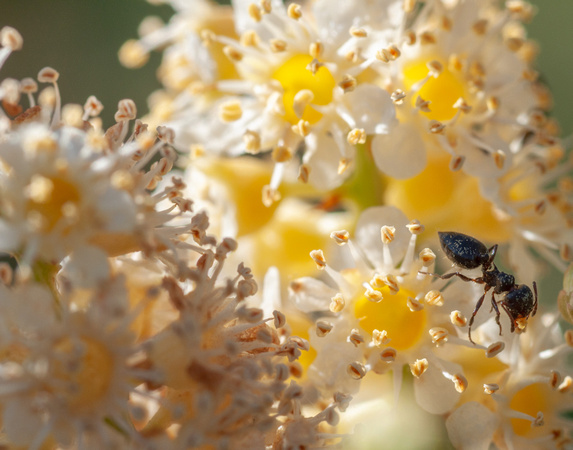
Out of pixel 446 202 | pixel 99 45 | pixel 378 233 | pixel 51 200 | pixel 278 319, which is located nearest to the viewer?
pixel 51 200

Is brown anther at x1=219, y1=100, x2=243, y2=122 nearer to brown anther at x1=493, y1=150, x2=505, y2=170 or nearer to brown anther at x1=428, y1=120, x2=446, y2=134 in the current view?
brown anther at x1=428, y1=120, x2=446, y2=134

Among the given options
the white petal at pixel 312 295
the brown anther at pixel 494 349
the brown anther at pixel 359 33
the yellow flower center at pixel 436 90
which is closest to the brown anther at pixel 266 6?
the brown anther at pixel 359 33

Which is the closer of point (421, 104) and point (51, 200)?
point (51, 200)

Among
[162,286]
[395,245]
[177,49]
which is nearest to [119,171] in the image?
[162,286]

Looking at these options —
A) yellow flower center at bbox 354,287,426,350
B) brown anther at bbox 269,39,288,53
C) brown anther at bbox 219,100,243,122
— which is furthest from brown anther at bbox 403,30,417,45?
yellow flower center at bbox 354,287,426,350

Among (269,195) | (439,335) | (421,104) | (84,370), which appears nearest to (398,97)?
(421,104)

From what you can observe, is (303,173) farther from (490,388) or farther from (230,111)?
(490,388)

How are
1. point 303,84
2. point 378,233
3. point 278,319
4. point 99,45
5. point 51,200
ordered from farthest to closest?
point 99,45 < point 303,84 < point 378,233 < point 278,319 < point 51,200
